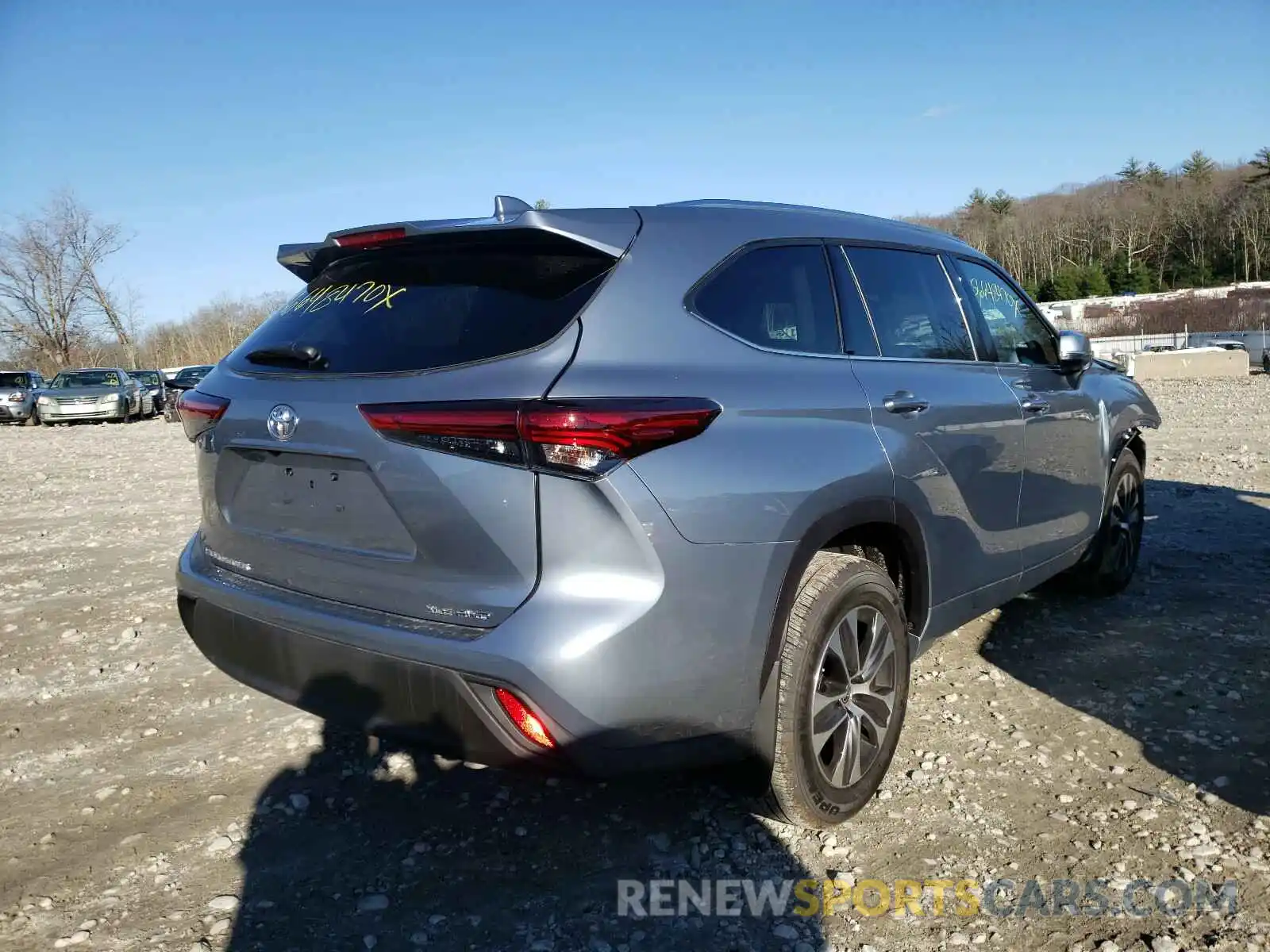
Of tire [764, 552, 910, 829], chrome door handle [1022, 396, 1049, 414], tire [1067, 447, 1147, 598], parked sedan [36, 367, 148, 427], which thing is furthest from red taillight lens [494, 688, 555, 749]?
parked sedan [36, 367, 148, 427]

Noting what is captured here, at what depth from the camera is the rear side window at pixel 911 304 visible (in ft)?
10.6

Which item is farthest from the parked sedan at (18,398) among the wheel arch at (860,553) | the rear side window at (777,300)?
the wheel arch at (860,553)

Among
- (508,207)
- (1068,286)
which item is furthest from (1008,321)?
(1068,286)

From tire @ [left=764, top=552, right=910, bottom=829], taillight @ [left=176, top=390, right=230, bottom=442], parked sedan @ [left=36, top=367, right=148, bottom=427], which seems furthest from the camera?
parked sedan @ [left=36, top=367, right=148, bottom=427]

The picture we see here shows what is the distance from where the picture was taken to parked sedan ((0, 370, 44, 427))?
25781mm

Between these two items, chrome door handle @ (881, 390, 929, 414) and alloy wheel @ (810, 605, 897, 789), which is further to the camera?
chrome door handle @ (881, 390, 929, 414)

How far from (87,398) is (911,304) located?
26754 mm

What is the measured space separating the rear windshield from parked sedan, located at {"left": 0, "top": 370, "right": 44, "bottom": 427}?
27.6 m

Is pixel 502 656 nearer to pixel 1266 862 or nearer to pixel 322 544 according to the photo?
pixel 322 544

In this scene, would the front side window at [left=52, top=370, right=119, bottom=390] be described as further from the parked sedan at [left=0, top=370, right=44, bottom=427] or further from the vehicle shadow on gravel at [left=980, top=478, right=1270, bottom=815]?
the vehicle shadow on gravel at [left=980, top=478, right=1270, bottom=815]

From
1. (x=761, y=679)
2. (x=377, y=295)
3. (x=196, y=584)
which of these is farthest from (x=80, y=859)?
(x=761, y=679)

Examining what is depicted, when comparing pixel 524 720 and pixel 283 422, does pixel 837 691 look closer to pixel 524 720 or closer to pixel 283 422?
pixel 524 720

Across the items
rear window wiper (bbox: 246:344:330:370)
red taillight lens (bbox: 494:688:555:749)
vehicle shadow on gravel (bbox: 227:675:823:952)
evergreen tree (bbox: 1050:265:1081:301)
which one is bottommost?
vehicle shadow on gravel (bbox: 227:675:823:952)

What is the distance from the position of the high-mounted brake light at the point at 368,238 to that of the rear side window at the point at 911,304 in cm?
154
